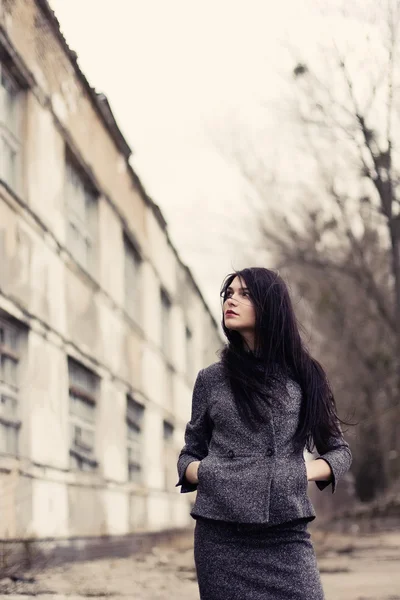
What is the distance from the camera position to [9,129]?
9703mm

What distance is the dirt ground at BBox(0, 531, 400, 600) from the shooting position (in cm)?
688

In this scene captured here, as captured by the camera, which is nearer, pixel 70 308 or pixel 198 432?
pixel 198 432

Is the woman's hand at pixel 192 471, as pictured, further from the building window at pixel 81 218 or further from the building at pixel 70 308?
the building window at pixel 81 218

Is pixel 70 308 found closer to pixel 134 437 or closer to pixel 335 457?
pixel 134 437

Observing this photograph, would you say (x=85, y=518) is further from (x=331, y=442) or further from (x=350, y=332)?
(x=350, y=332)

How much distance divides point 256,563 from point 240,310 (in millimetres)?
772

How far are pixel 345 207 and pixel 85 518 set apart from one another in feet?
43.1

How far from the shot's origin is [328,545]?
47.5 ft

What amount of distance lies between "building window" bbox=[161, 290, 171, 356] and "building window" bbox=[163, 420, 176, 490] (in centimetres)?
157

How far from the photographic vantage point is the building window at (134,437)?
1538 centimetres

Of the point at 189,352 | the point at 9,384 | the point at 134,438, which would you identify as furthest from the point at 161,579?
the point at 189,352

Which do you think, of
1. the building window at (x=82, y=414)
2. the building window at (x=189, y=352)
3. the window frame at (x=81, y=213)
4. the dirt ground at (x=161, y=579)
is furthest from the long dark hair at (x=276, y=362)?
the building window at (x=189, y=352)

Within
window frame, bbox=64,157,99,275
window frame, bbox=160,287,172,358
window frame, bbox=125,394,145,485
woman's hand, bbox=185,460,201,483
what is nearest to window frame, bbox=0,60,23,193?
window frame, bbox=64,157,99,275

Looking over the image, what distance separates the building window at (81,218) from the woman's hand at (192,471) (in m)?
9.04
